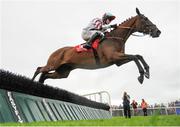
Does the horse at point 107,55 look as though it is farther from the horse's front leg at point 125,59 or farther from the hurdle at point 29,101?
the hurdle at point 29,101

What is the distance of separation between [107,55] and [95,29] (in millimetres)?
746

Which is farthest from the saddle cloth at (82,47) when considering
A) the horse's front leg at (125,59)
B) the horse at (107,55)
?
the horse's front leg at (125,59)

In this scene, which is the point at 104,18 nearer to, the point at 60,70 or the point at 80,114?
the point at 60,70

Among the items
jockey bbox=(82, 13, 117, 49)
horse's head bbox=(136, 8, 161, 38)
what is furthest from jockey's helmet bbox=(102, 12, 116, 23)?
horse's head bbox=(136, 8, 161, 38)

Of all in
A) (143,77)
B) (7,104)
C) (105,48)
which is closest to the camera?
(143,77)

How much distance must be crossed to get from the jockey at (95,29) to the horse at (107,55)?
30cm

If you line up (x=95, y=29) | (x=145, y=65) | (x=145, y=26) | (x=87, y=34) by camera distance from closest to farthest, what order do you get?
1. (x=145, y=65)
2. (x=95, y=29)
3. (x=87, y=34)
4. (x=145, y=26)

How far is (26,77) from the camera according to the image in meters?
13.6

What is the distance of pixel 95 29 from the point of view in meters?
11.7

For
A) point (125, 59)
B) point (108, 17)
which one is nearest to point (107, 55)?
point (125, 59)

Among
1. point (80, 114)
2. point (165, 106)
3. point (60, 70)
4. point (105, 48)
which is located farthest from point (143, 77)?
point (165, 106)

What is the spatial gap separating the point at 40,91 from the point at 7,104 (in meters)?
2.45

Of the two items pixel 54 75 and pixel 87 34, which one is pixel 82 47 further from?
pixel 54 75

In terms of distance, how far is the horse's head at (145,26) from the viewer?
11.9 meters
